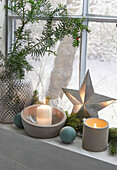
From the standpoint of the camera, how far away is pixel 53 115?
46.9 inches

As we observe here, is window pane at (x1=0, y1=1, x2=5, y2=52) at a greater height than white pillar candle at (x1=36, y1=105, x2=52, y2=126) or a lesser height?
greater

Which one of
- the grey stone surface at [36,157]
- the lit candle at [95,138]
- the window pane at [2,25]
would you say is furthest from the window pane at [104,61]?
the window pane at [2,25]

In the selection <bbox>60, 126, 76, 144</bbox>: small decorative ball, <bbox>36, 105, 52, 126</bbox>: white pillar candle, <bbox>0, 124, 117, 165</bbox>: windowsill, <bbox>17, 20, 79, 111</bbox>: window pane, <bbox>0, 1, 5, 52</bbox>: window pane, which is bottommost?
<bbox>0, 124, 117, 165</bbox>: windowsill

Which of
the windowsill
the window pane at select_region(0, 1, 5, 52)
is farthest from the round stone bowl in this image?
the window pane at select_region(0, 1, 5, 52)

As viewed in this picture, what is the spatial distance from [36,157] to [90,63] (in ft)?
1.76

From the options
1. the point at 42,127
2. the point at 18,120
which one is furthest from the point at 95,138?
the point at 18,120

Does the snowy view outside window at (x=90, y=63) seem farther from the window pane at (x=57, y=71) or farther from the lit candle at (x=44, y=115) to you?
Answer: the lit candle at (x=44, y=115)

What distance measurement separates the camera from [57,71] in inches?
52.6

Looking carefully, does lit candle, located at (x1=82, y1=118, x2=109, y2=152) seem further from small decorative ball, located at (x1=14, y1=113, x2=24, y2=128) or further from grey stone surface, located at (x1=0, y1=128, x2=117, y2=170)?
small decorative ball, located at (x1=14, y1=113, x2=24, y2=128)

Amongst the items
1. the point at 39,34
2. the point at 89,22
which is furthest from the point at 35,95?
the point at 89,22

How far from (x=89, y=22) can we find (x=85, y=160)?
671mm

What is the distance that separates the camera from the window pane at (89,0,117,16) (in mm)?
1144

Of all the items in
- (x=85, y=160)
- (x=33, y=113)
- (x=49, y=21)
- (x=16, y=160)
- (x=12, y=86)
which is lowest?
(x=16, y=160)

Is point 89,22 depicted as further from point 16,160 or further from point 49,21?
point 16,160
